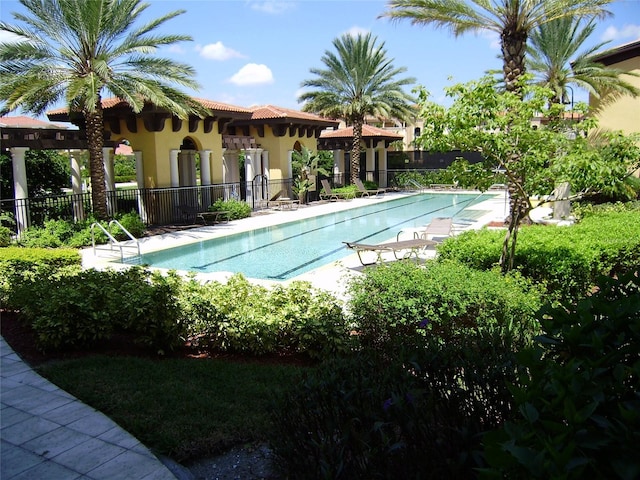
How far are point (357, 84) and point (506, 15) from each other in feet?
56.6

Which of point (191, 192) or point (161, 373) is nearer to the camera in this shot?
point (161, 373)

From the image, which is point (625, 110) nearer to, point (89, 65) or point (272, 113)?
point (272, 113)

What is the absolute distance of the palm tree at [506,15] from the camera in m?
13.5

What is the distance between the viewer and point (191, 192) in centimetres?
2152

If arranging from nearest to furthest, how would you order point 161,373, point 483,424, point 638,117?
point 483,424
point 161,373
point 638,117

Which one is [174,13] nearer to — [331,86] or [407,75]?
[331,86]

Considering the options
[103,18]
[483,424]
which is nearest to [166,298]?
[483,424]

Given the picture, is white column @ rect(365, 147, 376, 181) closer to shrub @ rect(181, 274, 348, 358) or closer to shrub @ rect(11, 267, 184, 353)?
shrub @ rect(181, 274, 348, 358)

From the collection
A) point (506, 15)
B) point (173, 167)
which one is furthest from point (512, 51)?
point (173, 167)

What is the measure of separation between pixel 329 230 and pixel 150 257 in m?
7.13

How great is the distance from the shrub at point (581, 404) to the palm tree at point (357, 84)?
2903cm

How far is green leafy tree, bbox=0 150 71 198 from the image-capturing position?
20.2 m

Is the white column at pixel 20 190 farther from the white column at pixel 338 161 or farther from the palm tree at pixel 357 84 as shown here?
the white column at pixel 338 161

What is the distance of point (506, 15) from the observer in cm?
1398
